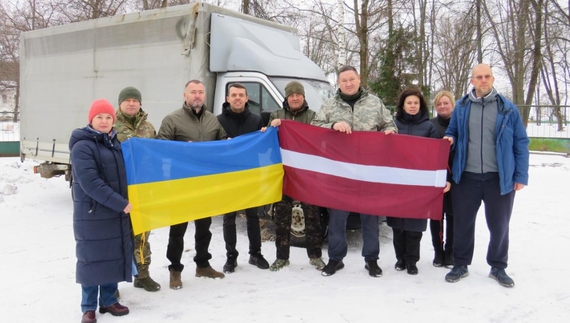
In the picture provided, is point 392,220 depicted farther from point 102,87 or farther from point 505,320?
point 102,87

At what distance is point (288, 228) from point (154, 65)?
364 cm

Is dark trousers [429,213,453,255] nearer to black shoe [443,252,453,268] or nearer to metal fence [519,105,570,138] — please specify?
black shoe [443,252,453,268]

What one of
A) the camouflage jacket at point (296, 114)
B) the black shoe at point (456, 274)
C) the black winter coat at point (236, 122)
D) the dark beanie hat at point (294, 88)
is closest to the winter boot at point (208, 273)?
the black winter coat at point (236, 122)

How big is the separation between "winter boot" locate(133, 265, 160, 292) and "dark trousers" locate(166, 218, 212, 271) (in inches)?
8.8

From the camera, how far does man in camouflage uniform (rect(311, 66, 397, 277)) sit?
464 centimetres

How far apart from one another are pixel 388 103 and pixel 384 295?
14.1 m

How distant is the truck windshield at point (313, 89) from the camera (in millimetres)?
6483

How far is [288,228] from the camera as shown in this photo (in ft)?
16.3

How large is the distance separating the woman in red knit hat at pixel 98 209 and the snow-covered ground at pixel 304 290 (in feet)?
1.37

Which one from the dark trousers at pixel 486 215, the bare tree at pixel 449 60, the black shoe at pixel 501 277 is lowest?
the black shoe at pixel 501 277

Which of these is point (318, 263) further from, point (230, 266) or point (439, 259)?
point (439, 259)

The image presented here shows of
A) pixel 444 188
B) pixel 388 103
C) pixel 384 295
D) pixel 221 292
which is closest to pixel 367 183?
pixel 444 188

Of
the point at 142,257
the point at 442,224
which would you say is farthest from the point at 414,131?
the point at 142,257

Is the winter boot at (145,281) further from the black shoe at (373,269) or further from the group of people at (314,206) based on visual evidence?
the black shoe at (373,269)
